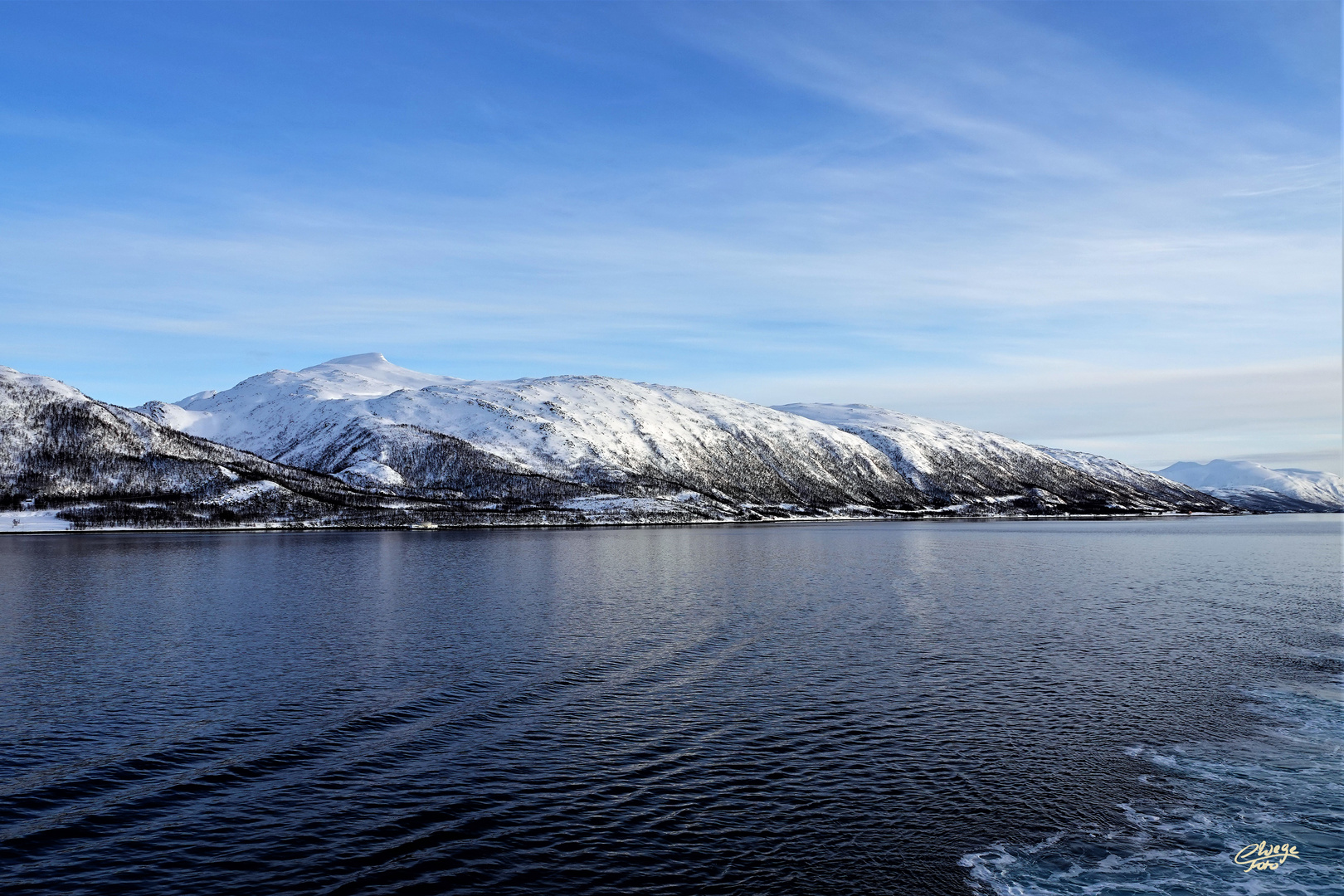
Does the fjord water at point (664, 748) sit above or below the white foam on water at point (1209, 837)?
above

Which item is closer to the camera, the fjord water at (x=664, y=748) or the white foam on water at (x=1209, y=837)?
the white foam on water at (x=1209, y=837)

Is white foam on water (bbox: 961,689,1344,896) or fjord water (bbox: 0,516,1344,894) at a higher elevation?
fjord water (bbox: 0,516,1344,894)

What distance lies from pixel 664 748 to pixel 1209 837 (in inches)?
771

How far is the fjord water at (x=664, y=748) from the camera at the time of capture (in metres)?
26.4

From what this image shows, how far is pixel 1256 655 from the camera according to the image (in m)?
58.7

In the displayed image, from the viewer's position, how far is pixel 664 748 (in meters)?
37.2

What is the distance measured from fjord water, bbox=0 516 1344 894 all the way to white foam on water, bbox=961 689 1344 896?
140 mm

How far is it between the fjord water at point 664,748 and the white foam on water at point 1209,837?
0.46ft

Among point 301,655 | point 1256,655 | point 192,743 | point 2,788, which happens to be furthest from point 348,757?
point 1256,655

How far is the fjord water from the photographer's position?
86.7 feet

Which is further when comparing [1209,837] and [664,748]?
[664,748]

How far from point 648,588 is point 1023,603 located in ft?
125

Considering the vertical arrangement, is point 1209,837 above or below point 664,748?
below

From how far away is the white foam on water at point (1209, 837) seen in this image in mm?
25656
